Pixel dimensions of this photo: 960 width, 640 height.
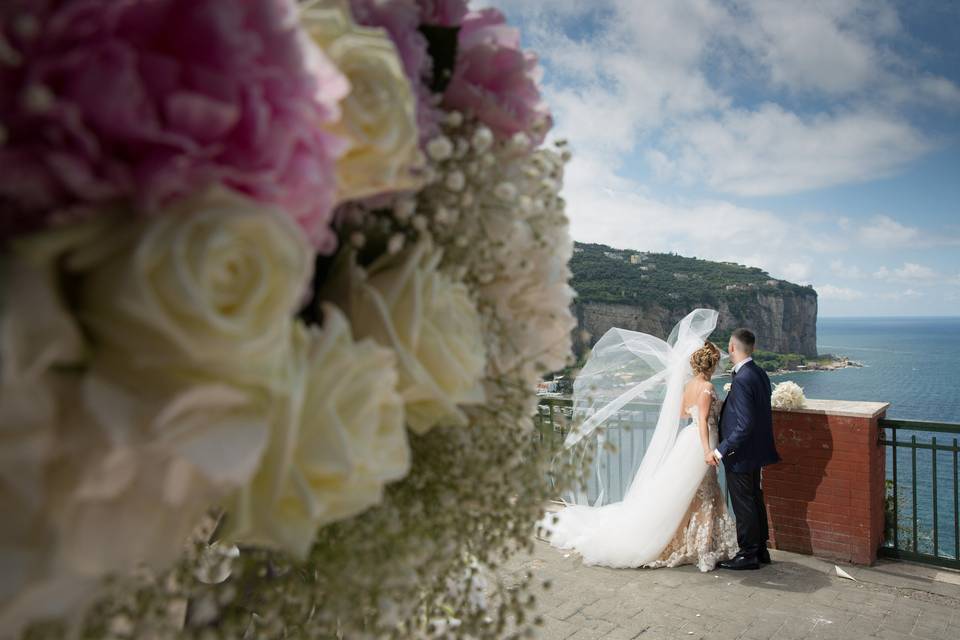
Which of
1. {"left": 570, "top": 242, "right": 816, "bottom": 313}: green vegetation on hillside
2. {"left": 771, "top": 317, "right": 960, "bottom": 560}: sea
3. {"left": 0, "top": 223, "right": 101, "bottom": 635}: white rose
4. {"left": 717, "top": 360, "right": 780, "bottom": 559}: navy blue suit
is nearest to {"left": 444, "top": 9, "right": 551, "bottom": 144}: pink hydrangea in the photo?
{"left": 0, "top": 223, "right": 101, "bottom": 635}: white rose

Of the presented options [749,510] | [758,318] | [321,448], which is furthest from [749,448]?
[758,318]

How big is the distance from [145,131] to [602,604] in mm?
6483

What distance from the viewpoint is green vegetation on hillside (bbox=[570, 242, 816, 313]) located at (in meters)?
36.7

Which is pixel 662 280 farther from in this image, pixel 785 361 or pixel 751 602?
pixel 751 602

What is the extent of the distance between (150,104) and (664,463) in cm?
775

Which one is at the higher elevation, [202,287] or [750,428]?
[202,287]

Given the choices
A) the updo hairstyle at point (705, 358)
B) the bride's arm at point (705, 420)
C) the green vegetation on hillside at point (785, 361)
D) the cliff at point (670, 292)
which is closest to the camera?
the bride's arm at point (705, 420)

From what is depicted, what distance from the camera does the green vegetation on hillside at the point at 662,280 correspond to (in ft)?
120

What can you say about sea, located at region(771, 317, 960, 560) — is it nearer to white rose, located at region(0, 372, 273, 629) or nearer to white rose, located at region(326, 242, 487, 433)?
white rose, located at region(326, 242, 487, 433)

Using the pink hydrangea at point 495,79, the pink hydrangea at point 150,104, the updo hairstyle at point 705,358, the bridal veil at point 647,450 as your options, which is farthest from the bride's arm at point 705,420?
the pink hydrangea at point 150,104

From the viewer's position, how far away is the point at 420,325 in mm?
731

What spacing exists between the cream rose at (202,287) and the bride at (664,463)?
6.42 metres

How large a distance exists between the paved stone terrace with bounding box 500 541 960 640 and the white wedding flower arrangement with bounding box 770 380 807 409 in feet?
5.61

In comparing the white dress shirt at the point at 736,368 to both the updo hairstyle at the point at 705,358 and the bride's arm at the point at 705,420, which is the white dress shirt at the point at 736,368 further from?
the updo hairstyle at the point at 705,358
